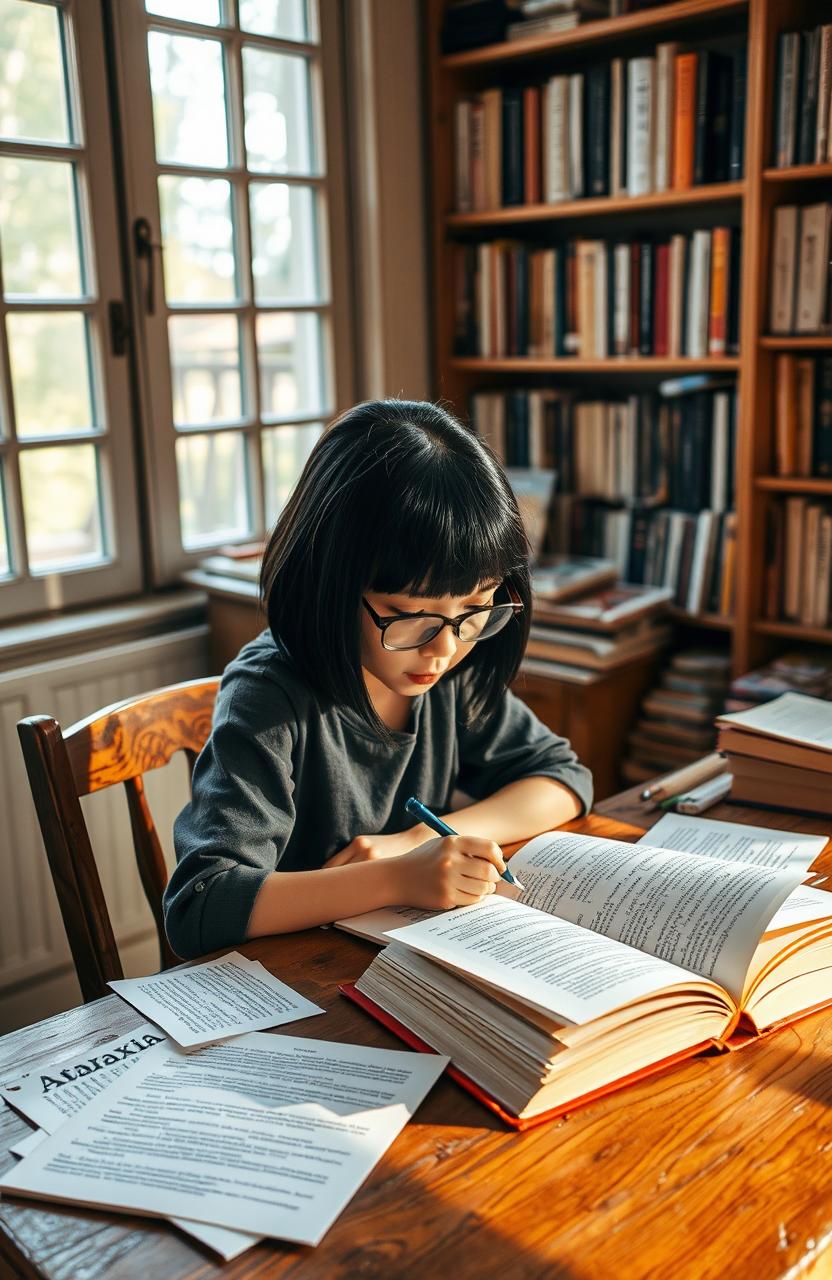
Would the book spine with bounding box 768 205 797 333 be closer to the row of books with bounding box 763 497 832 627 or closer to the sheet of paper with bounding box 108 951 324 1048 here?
the row of books with bounding box 763 497 832 627

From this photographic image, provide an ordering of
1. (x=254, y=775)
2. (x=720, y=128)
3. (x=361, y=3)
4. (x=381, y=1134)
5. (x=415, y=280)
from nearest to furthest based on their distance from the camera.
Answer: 1. (x=381, y=1134)
2. (x=254, y=775)
3. (x=720, y=128)
4. (x=361, y=3)
5. (x=415, y=280)

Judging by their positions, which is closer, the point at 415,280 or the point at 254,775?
the point at 254,775

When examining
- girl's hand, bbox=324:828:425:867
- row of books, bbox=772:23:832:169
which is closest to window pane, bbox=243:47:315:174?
row of books, bbox=772:23:832:169

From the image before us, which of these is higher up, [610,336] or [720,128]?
[720,128]

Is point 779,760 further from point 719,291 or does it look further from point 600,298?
point 600,298

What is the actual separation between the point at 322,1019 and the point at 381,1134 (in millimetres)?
164

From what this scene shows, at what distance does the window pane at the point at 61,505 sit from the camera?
2234 mm

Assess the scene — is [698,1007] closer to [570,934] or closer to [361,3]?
[570,934]

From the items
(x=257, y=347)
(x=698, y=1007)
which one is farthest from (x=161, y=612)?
(x=698, y=1007)

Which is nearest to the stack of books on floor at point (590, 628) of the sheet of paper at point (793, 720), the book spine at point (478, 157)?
the sheet of paper at point (793, 720)

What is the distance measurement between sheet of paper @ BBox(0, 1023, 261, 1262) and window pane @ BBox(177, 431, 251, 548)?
1658 mm

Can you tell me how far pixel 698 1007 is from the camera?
891mm

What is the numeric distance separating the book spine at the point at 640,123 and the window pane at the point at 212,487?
99cm

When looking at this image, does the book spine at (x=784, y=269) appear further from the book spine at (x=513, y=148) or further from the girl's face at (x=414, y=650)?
the girl's face at (x=414, y=650)
